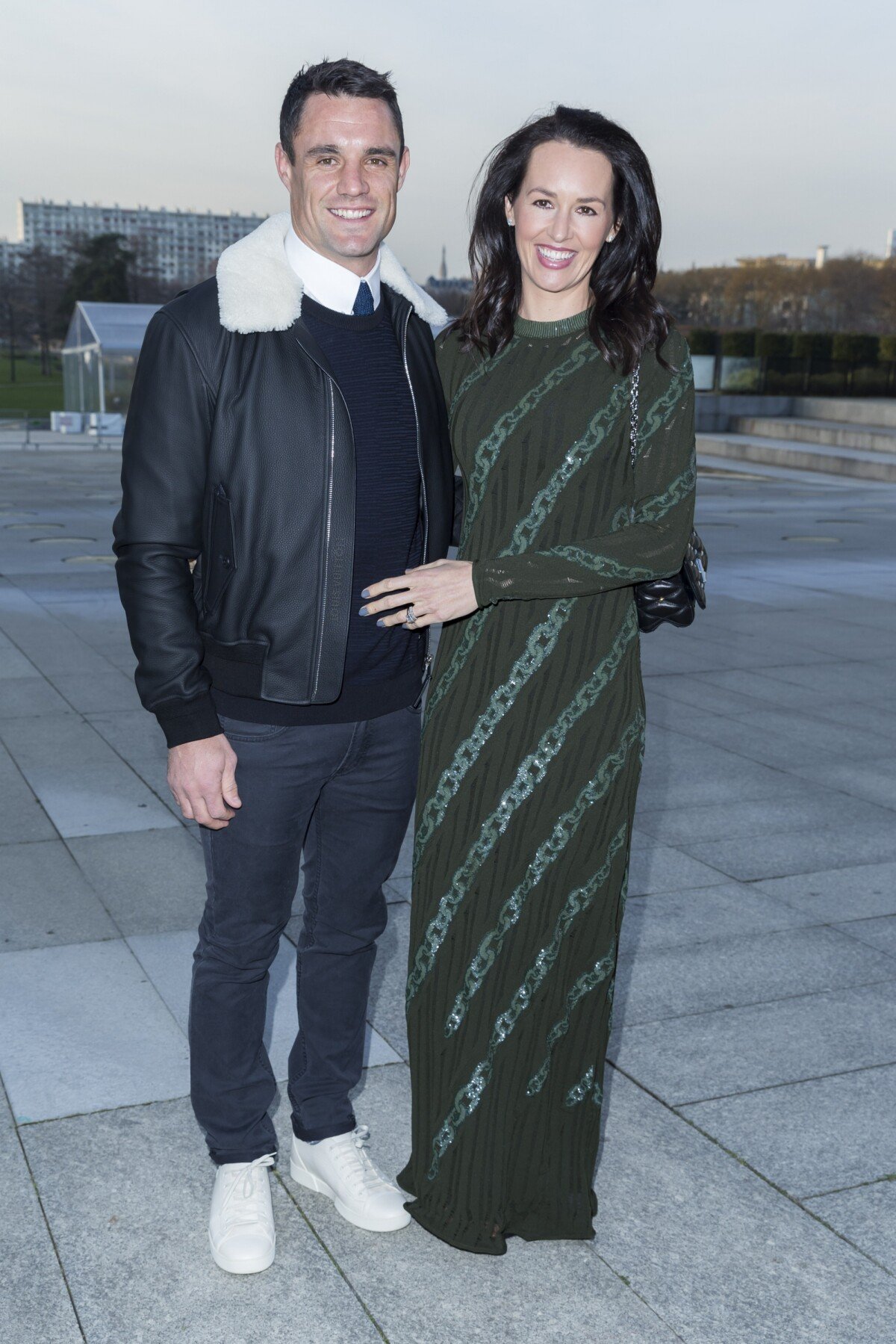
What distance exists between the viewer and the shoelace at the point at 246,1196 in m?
2.62

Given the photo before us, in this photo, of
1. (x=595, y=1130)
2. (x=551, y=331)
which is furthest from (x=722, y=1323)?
(x=551, y=331)

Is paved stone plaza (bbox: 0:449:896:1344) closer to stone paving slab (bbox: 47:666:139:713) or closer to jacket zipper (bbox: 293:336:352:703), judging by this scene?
stone paving slab (bbox: 47:666:139:713)

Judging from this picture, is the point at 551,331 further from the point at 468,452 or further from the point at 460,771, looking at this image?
the point at 460,771

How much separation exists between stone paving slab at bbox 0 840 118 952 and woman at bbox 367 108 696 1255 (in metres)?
1.82

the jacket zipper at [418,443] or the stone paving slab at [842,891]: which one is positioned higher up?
the jacket zipper at [418,443]

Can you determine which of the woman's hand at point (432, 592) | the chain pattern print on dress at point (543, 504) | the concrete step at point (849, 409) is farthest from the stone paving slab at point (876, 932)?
the concrete step at point (849, 409)

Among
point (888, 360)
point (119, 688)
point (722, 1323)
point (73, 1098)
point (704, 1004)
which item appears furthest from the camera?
point (888, 360)

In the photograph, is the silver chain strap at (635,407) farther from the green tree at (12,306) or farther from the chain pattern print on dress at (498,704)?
the green tree at (12,306)

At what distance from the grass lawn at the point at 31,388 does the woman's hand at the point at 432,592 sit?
35.6 metres

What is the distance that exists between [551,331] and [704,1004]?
6.90 feet

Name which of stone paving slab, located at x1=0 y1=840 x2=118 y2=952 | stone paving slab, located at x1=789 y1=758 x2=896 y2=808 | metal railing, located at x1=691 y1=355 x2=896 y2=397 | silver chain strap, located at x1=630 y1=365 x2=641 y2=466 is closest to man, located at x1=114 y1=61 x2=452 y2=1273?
silver chain strap, located at x1=630 y1=365 x2=641 y2=466

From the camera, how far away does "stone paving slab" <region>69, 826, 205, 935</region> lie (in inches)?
169

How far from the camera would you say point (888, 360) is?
36812 millimetres

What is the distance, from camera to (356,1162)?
2795 millimetres
